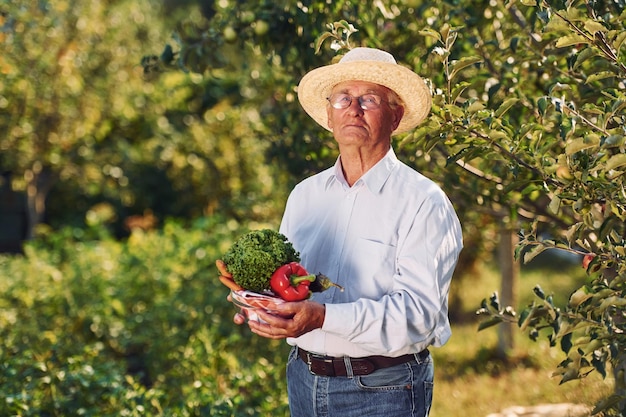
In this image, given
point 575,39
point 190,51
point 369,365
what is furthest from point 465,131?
point 190,51

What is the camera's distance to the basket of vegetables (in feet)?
7.72

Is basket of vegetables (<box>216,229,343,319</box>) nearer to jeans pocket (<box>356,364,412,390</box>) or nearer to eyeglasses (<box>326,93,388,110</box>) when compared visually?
jeans pocket (<box>356,364,412,390</box>)

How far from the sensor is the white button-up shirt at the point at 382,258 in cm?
232

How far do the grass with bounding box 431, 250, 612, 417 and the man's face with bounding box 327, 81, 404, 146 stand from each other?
2.17 m

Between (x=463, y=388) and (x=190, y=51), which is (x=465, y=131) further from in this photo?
(x=463, y=388)

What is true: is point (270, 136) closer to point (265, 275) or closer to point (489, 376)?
point (265, 275)

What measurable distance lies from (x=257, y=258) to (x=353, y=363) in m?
0.42

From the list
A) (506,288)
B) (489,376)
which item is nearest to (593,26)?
(489,376)

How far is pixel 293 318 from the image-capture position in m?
2.30

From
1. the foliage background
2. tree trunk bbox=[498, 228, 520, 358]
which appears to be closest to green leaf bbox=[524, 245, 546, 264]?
the foliage background

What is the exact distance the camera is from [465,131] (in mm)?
2699

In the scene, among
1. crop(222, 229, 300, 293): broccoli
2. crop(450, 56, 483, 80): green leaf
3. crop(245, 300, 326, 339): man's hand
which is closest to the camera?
crop(245, 300, 326, 339): man's hand

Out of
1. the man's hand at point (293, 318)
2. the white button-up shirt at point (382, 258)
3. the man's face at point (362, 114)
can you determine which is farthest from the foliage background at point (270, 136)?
the man's hand at point (293, 318)

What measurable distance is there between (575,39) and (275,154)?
8.04 ft
